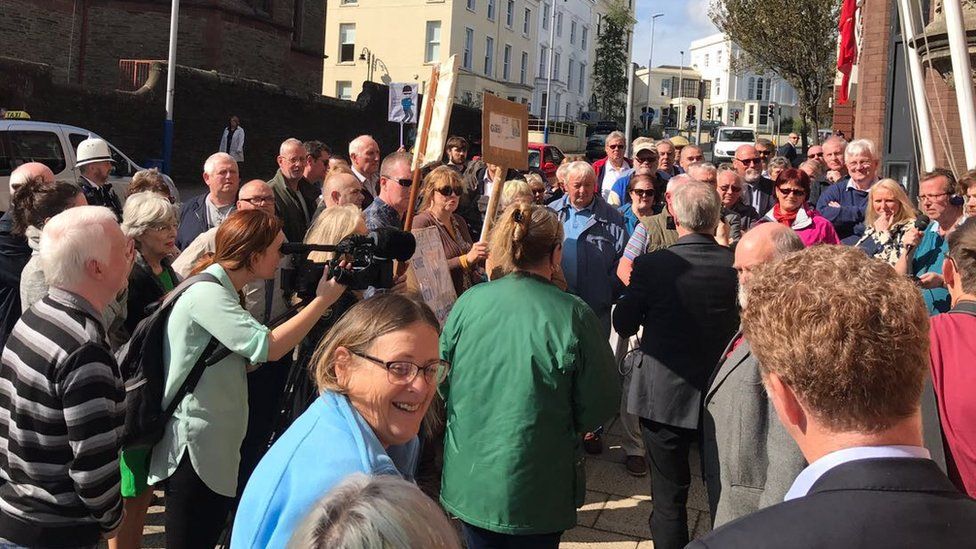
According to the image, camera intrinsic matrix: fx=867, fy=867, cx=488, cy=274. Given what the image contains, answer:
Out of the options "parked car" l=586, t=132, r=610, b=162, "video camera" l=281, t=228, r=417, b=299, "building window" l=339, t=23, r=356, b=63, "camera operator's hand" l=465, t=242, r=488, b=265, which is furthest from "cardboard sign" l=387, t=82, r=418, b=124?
"building window" l=339, t=23, r=356, b=63

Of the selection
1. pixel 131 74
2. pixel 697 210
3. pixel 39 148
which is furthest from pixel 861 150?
pixel 131 74

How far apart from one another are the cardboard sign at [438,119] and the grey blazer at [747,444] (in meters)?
2.26

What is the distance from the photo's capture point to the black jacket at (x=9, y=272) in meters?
4.23

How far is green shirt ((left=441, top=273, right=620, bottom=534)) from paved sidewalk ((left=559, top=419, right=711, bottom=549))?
4.74 feet

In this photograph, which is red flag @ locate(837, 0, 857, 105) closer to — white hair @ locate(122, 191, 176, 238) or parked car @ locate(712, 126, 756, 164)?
white hair @ locate(122, 191, 176, 238)

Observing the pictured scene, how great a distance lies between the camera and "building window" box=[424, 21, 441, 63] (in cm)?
5041

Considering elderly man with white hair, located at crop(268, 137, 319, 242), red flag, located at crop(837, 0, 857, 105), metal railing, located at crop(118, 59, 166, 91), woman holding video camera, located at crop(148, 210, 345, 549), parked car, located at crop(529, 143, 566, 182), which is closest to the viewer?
woman holding video camera, located at crop(148, 210, 345, 549)

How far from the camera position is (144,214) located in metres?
4.46

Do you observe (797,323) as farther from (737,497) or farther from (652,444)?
(652,444)

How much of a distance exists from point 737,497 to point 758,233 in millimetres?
1041

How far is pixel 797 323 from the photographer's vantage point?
1.61 metres

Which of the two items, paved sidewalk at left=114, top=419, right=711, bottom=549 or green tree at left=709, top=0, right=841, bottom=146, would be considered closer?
paved sidewalk at left=114, top=419, right=711, bottom=549

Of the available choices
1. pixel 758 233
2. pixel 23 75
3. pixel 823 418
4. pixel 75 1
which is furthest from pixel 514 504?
pixel 75 1

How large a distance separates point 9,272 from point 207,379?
1.62 metres
